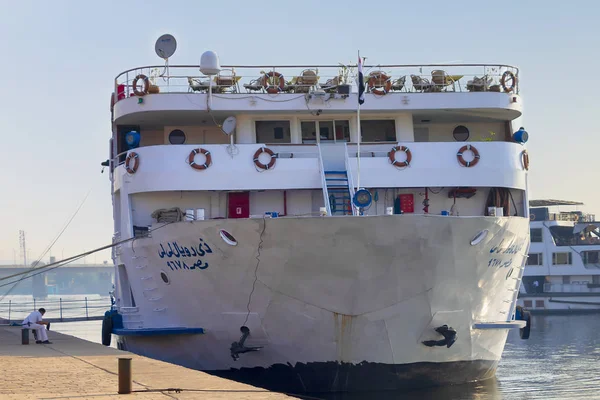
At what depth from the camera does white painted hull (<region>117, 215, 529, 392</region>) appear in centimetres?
1986

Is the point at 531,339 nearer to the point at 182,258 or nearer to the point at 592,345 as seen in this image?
the point at 592,345

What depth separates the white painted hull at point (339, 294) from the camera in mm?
19859

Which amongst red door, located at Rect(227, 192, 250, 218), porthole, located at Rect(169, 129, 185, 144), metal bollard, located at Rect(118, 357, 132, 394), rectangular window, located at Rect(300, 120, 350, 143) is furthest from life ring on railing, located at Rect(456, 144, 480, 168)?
metal bollard, located at Rect(118, 357, 132, 394)

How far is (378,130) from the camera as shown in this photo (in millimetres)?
24750

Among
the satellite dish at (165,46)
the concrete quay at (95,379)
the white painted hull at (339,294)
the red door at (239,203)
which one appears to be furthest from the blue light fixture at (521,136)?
the concrete quay at (95,379)

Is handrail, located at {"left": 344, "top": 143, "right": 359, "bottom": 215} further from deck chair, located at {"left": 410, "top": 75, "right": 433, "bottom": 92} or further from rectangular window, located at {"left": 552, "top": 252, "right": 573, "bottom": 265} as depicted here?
rectangular window, located at {"left": 552, "top": 252, "right": 573, "bottom": 265}

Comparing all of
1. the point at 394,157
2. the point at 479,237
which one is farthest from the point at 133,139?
the point at 479,237

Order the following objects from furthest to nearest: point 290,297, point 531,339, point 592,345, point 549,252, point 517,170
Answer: point 549,252
point 531,339
point 592,345
point 517,170
point 290,297

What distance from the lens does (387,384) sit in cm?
2080

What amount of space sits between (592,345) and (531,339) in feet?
12.7

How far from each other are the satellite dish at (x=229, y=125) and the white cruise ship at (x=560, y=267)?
49212 mm

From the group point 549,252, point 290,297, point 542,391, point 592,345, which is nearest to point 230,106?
point 290,297

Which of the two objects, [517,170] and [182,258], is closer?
[182,258]

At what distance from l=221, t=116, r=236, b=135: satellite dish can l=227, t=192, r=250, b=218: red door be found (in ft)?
4.94
